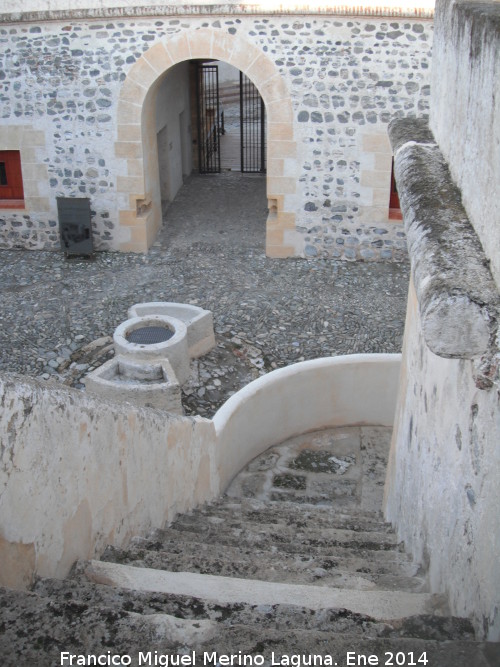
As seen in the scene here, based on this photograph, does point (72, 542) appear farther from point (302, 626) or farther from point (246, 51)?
point (246, 51)

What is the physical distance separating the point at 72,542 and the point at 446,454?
58.8 inches

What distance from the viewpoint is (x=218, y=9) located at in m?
9.19

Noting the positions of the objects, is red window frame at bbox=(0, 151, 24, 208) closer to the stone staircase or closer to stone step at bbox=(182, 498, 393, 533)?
stone step at bbox=(182, 498, 393, 533)

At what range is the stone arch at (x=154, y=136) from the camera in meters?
9.44

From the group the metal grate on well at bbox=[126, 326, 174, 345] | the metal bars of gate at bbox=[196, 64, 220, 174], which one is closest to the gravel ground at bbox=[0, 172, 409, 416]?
the metal grate on well at bbox=[126, 326, 174, 345]

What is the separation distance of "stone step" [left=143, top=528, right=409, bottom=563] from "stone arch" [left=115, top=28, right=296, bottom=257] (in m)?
6.29

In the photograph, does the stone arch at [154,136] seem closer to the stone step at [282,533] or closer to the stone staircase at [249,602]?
the stone staircase at [249,602]

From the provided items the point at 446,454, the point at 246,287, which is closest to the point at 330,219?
the point at 246,287

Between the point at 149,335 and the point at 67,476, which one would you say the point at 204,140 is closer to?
the point at 149,335

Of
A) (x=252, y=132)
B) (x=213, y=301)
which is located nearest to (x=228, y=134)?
(x=252, y=132)

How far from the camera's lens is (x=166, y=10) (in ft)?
30.4

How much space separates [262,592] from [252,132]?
15.4 meters

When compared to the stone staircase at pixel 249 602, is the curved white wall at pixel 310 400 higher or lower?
lower

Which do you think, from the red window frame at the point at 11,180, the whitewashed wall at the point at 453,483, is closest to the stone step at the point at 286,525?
the whitewashed wall at the point at 453,483
